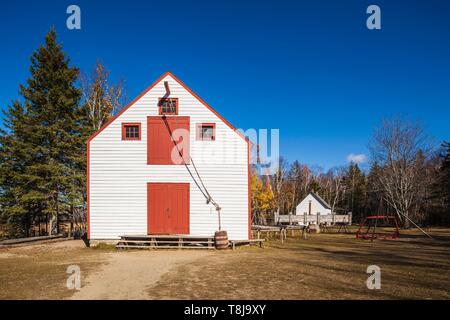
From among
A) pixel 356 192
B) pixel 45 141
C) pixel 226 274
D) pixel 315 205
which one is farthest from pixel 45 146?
pixel 356 192

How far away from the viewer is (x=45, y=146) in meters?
25.9

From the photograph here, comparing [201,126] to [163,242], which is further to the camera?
[201,126]

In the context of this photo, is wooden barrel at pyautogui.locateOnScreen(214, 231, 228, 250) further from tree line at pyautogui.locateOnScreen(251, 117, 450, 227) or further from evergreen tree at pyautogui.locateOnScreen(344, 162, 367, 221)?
evergreen tree at pyautogui.locateOnScreen(344, 162, 367, 221)

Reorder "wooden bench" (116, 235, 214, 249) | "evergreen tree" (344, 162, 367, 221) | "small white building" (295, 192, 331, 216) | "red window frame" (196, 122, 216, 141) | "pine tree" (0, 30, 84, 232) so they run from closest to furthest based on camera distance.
→ 1. "wooden bench" (116, 235, 214, 249)
2. "red window frame" (196, 122, 216, 141)
3. "pine tree" (0, 30, 84, 232)
4. "small white building" (295, 192, 331, 216)
5. "evergreen tree" (344, 162, 367, 221)

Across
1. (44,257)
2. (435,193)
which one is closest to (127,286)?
(44,257)

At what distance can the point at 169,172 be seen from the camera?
1833 cm

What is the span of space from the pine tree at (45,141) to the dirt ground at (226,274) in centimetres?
980

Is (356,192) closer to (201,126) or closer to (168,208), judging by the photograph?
(201,126)

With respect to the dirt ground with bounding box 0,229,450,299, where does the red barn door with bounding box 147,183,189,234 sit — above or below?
above

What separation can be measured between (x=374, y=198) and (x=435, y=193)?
1222 centimetres

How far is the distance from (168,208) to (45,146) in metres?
14.2

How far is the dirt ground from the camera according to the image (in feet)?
26.4

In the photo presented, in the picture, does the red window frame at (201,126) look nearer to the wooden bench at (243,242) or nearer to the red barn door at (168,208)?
the red barn door at (168,208)

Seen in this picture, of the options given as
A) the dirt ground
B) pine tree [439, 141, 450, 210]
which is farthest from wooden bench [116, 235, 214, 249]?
pine tree [439, 141, 450, 210]
